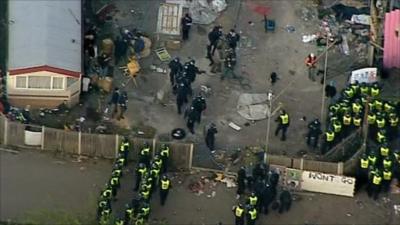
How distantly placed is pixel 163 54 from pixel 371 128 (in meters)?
8.05

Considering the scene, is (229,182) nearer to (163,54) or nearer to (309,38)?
(163,54)

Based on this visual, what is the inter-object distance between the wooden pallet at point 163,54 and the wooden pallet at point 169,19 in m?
0.92

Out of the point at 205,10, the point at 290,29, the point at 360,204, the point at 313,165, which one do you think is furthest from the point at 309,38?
the point at 360,204

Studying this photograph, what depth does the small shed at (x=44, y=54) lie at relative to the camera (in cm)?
3341

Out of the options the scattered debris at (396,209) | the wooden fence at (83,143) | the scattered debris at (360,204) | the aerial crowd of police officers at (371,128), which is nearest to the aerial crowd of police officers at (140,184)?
the wooden fence at (83,143)

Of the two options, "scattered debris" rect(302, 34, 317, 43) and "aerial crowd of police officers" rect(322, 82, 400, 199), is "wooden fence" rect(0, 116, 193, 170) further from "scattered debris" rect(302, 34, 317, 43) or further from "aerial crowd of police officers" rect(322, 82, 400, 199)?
"scattered debris" rect(302, 34, 317, 43)

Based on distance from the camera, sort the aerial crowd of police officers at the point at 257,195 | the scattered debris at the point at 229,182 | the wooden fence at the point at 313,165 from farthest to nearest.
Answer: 1. the scattered debris at the point at 229,182
2. the wooden fence at the point at 313,165
3. the aerial crowd of police officers at the point at 257,195

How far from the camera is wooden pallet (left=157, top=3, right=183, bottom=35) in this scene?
37.4m

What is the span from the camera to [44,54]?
3369cm

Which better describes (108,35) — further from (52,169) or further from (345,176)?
(345,176)

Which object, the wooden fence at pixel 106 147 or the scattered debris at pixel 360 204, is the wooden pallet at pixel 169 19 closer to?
the wooden fence at pixel 106 147

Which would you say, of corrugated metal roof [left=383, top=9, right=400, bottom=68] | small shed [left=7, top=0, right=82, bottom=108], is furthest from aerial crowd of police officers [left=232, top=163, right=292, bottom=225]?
corrugated metal roof [left=383, top=9, right=400, bottom=68]

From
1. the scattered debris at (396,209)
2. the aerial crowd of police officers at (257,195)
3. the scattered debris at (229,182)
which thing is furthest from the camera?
Result: the scattered debris at (229,182)

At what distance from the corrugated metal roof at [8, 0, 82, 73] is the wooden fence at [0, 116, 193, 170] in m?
2.29
